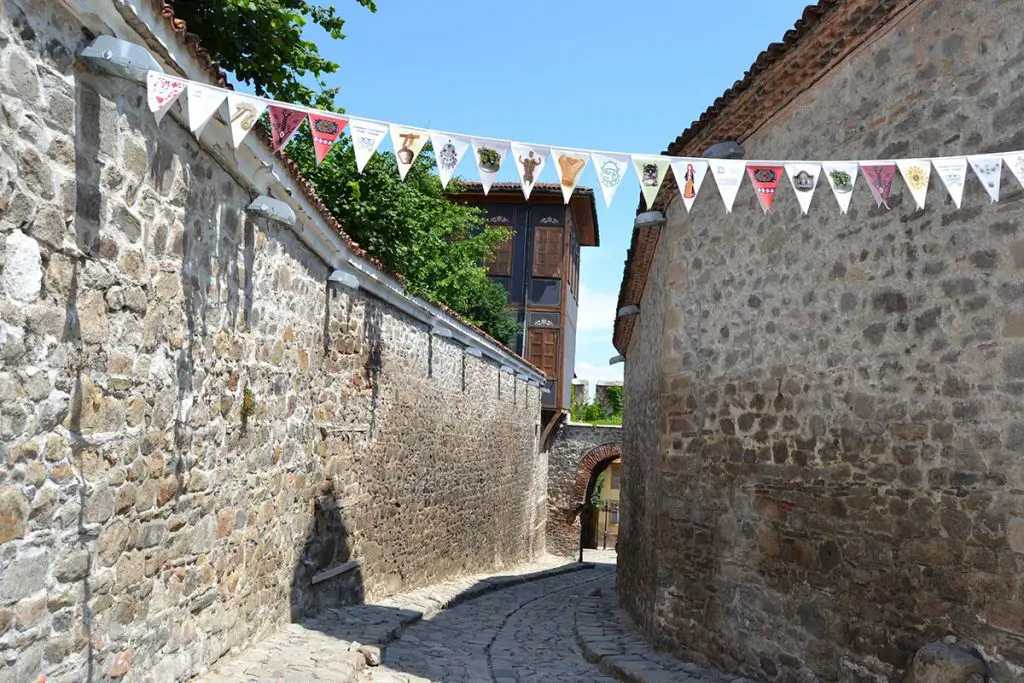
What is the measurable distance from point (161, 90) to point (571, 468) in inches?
791

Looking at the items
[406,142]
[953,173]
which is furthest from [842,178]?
[406,142]

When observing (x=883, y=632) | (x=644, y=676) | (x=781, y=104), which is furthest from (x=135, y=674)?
(x=781, y=104)

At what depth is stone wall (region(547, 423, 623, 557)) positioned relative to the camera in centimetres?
2317

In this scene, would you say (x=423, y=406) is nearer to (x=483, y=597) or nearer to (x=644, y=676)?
(x=483, y=597)

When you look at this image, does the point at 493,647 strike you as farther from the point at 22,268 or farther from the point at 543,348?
the point at 543,348

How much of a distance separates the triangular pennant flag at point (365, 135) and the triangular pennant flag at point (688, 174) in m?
1.59

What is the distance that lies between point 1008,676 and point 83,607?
14.7ft

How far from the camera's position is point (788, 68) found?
618 centimetres

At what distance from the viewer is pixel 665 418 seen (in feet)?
24.9

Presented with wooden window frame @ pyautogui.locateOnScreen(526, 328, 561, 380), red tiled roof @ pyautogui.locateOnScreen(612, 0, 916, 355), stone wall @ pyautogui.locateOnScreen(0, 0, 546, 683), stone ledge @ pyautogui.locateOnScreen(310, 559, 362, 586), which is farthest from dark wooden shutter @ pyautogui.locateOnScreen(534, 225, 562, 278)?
stone ledge @ pyautogui.locateOnScreen(310, 559, 362, 586)

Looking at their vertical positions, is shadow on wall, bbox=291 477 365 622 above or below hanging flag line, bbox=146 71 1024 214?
below

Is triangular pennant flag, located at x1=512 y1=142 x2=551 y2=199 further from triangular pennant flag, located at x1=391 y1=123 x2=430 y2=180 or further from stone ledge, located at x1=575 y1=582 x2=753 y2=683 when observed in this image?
stone ledge, located at x1=575 y1=582 x2=753 y2=683

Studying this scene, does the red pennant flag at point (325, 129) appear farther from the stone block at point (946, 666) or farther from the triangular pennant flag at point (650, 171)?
the stone block at point (946, 666)

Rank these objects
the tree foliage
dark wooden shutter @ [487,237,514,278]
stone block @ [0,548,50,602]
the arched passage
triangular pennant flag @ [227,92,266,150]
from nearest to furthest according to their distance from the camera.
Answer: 1. stone block @ [0,548,50,602]
2. triangular pennant flag @ [227,92,266,150]
3. the tree foliage
4. the arched passage
5. dark wooden shutter @ [487,237,514,278]
